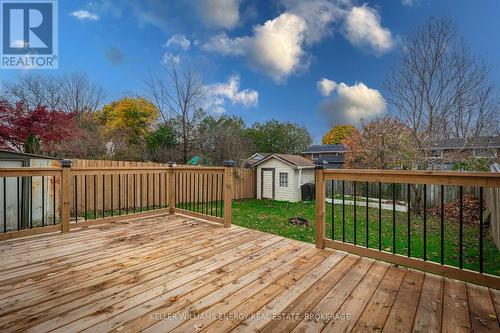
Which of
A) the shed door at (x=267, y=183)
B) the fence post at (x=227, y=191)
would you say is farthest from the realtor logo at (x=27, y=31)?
the shed door at (x=267, y=183)

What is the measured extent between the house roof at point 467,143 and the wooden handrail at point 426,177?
6234 millimetres

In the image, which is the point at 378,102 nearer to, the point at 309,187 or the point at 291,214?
the point at 309,187

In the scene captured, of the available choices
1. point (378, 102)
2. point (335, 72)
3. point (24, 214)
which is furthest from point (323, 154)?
point (24, 214)

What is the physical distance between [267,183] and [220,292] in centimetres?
974

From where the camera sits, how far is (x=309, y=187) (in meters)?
11.0

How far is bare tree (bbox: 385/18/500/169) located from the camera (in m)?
6.91

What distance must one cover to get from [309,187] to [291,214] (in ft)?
11.9

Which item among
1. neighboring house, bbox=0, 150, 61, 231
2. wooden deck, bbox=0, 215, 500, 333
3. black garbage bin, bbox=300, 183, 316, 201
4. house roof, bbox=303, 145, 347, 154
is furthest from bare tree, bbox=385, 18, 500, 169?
house roof, bbox=303, 145, 347, 154

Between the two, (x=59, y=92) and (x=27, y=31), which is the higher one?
(x=59, y=92)

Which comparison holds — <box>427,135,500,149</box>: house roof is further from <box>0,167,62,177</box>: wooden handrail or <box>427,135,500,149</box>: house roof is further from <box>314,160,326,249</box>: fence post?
<box>0,167,62,177</box>: wooden handrail

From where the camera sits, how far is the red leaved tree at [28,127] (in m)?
6.34

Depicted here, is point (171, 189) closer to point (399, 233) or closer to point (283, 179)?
point (399, 233)

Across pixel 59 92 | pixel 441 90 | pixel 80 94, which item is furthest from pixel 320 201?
pixel 80 94

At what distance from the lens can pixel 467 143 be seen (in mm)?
7445
